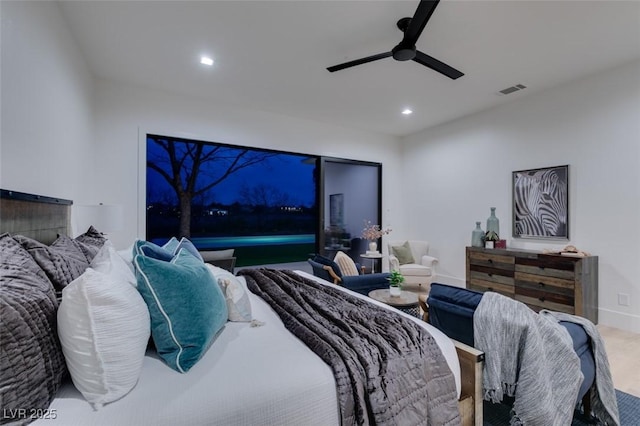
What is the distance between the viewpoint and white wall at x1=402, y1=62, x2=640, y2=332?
3.20m

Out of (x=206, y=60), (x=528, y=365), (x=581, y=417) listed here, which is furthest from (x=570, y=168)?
(x=206, y=60)

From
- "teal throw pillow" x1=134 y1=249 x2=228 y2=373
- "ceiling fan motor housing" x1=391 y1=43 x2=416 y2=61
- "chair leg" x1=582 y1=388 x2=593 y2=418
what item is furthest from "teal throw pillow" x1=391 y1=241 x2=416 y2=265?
"teal throw pillow" x1=134 y1=249 x2=228 y2=373

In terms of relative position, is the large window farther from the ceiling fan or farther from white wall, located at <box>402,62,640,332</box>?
the ceiling fan

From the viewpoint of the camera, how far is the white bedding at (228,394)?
0.90 m

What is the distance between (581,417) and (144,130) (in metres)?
4.89

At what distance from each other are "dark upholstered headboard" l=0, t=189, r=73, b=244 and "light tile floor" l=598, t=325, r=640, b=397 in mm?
3985

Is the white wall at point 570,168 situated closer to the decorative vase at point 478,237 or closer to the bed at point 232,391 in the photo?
the decorative vase at point 478,237

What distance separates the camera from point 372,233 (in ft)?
17.1

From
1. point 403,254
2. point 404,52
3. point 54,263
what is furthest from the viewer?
point 403,254

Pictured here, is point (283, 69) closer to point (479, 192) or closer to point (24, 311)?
point (24, 311)

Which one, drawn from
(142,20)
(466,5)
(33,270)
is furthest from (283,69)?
(33,270)

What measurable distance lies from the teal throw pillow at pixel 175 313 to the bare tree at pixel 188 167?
10.4 feet

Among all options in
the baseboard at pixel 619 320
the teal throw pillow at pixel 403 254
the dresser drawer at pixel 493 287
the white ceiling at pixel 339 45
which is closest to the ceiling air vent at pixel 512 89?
the white ceiling at pixel 339 45

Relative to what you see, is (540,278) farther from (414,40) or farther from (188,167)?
(188,167)
